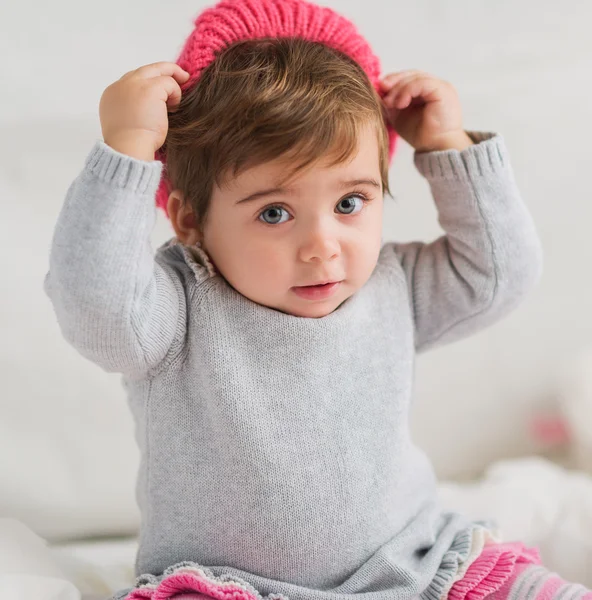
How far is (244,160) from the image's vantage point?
2.83 ft

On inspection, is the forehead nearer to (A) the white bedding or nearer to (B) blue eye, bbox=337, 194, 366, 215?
(B) blue eye, bbox=337, 194, 366, 215

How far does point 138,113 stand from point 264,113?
13cm

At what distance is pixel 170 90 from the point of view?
880 millimetres

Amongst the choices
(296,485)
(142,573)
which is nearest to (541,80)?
(296,485)

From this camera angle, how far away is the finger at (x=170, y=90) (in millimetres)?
871

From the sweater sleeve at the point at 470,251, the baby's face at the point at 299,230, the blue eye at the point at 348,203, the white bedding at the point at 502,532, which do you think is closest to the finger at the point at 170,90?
the baby's face at the point at 299,230

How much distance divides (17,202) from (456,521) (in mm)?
749

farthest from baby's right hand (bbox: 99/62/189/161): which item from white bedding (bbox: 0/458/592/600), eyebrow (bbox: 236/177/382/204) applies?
white bedding (bbox: 0/458/592/600)

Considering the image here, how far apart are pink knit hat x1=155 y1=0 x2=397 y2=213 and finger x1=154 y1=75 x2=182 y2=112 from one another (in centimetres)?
3

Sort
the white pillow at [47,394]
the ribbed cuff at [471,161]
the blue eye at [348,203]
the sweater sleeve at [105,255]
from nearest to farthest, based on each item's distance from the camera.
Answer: the sweater sleeve at [105,255]
the blue eye at [348,203]
the ribbed cuff at [471,161]
the white pillow at [47,394]

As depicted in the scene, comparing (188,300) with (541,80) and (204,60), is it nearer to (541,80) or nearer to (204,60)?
(204,60)

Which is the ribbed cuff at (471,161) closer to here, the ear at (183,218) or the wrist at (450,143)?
the wrist at (450,143)

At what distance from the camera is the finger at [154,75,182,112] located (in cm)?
87

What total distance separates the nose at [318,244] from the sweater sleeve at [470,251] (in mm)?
208
